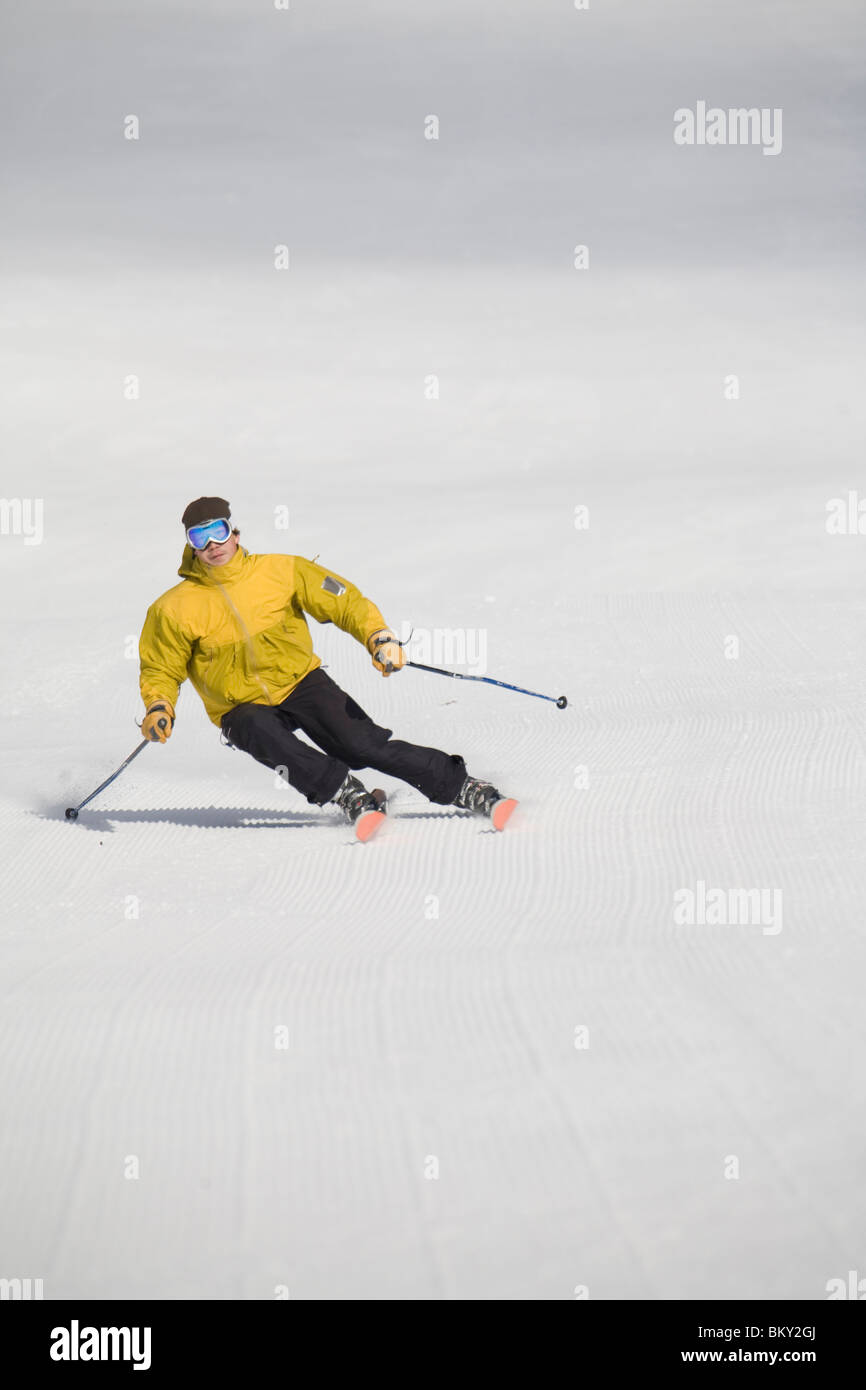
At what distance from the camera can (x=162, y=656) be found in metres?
4.17

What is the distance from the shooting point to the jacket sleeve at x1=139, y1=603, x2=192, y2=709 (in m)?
4.14

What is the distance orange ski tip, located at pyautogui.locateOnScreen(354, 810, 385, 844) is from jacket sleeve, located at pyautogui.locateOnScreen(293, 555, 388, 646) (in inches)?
21.2

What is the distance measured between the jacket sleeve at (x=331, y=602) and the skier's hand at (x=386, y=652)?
39 millimetres

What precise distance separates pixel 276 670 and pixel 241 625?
18 cm

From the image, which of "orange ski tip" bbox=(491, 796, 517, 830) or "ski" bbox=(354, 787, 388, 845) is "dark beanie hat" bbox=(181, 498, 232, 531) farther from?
"orange ski tip" bbox=(491, 796, 517, 830)

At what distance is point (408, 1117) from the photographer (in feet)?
7.57

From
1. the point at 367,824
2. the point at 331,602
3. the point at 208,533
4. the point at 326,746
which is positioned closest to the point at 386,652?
the point at 331,602

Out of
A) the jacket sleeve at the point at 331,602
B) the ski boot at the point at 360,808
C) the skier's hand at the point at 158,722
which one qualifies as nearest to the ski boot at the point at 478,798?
the ski boot at the point at 360,808

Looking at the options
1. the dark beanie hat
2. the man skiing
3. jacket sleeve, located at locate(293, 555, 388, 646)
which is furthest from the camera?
jacket sleeve, located at locate(293, 555, 388, 646)

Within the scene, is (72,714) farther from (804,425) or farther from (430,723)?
(804,425)

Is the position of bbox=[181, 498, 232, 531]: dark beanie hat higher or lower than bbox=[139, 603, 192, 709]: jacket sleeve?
higher

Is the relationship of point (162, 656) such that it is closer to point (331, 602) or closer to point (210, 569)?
point (210, 569)

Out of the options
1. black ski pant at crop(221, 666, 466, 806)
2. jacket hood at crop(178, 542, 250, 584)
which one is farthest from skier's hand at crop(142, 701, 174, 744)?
jacket hood at crop(178, 542, 250, 584)

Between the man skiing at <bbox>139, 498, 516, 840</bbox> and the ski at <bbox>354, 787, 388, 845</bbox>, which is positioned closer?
the ski at <bbox>354, 787, 388, 845</bbox>
